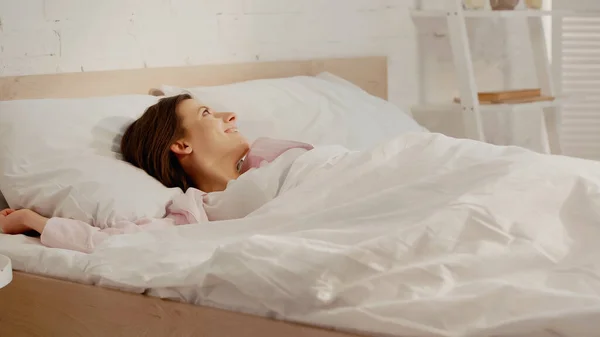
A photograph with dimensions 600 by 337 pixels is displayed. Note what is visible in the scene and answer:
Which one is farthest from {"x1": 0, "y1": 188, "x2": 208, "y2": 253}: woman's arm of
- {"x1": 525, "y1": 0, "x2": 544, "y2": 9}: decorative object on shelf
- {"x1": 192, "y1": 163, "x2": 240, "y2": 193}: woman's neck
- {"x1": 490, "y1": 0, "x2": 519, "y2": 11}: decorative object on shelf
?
{"x1": 525, "y1": 0, "x2": 544, "y2": 9}: decorative object on shelf

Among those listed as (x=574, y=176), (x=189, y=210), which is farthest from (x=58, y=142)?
(x=574, y=176)

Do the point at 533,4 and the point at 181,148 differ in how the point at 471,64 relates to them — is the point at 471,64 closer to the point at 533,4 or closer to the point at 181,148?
the point at 533,4

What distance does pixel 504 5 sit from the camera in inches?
114

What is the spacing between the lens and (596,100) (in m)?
3.22

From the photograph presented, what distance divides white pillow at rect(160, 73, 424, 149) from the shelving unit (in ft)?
1.14

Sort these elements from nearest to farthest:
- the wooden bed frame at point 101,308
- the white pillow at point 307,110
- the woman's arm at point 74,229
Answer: the wooden bed frame at point 101,308 < the woman's arm at point 74,229 < the white pillow at point 307,110

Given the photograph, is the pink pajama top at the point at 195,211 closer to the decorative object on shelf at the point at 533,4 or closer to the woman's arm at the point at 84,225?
the woman's arm at the point at 84,225

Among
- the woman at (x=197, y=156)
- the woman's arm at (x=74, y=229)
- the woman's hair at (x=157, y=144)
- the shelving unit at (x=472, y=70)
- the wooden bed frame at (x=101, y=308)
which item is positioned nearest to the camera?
the wooden bed frame at (x=101, y=308)

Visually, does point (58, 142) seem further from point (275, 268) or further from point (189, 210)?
point (275, 268)

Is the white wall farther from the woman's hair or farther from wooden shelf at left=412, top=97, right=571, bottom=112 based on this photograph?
the woman's hair

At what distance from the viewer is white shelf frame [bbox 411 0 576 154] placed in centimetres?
277

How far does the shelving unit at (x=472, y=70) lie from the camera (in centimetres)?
277

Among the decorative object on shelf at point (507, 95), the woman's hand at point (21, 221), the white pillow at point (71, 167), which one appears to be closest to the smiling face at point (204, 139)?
the white pillow at point (71, 167)

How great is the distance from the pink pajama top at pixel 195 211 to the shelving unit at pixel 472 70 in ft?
3.71
